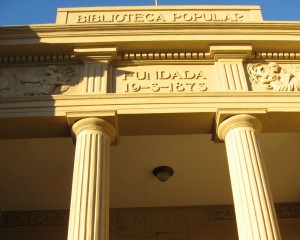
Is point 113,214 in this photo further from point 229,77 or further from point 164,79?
point 229,77

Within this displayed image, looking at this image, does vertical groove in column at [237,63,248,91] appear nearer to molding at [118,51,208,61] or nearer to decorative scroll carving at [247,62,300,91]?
decorative scroll carving at [247,62,300,91]

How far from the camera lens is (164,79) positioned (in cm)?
1052

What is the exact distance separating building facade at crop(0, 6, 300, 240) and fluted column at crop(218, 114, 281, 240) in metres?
0.02

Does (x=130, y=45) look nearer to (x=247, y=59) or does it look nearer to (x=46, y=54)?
(x=46, y=54)

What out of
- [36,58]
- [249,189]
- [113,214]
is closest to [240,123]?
[249,189]

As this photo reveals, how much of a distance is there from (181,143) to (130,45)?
3.00 m

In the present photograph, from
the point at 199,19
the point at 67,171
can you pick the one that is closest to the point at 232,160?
the point at 199,19

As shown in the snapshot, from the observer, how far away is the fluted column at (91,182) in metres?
7.85

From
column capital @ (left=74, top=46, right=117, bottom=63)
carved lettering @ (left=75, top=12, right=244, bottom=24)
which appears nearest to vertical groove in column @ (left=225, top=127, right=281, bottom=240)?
column capital @ (left=74, top=46, right=117, bottom=63)

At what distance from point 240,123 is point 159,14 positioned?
166 inches

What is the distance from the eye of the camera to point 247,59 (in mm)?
10961

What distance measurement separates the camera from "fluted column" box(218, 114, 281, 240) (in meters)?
7.96

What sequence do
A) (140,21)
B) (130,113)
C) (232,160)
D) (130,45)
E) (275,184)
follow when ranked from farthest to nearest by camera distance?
(275,184)
(140,21)
(130,45)
(130,113)
(232,160)

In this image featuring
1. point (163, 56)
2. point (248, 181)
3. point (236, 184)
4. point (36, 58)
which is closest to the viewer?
point (248, 181)
